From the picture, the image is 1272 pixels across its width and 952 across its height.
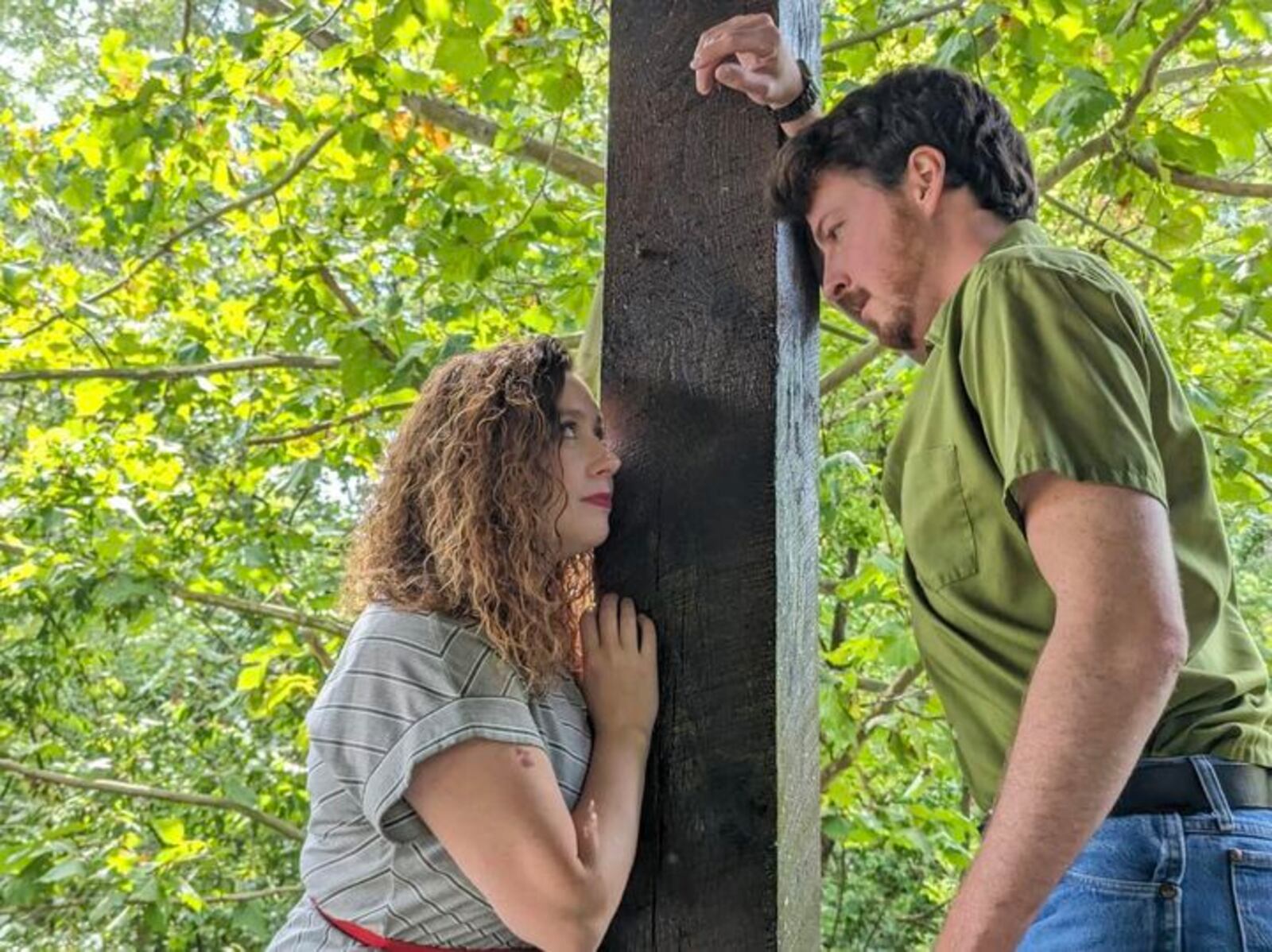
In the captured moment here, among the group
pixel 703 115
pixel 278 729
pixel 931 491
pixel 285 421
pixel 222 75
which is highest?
pixel 222 75

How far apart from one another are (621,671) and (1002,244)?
2.02 ft

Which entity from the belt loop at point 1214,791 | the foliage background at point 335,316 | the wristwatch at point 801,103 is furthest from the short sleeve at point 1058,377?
the foliage background at point 335,316

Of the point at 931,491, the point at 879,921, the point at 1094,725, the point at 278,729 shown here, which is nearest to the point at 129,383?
the point at 278,729

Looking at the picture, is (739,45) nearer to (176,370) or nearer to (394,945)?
(394,945)

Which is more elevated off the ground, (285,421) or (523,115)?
(523,115)

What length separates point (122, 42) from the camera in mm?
4047

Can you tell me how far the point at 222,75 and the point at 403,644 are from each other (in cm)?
252

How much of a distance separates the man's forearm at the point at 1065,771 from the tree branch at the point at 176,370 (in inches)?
124

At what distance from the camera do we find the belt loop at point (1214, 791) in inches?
46.1

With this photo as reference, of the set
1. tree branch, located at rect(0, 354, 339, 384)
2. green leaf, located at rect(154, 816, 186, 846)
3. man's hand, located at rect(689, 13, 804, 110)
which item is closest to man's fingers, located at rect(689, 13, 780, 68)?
man's hand, located at rect(689, 13, 804, 110)

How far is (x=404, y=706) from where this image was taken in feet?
4.37

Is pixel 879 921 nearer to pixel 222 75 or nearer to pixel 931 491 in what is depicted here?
pixel 222 75

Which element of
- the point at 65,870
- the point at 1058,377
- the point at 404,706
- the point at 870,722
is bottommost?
the point at 65,870

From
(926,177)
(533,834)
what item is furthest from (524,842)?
(926,177)
